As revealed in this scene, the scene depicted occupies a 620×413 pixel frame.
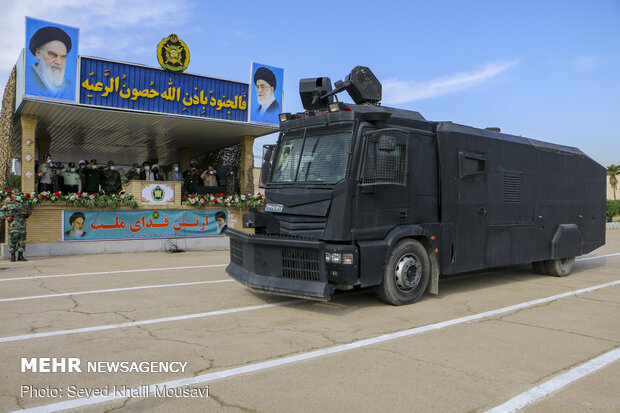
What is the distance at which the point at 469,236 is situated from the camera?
7832 mm

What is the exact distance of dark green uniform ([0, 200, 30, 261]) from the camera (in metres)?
12.3

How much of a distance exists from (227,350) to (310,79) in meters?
4.98

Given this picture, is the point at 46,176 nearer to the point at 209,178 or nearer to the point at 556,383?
the point at 209,178

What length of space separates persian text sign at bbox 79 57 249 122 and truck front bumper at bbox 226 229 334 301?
1032 centimetres

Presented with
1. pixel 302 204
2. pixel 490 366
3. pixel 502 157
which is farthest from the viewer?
pixel 502 157

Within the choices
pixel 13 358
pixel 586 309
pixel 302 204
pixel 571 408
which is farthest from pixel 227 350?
pixel 586 309

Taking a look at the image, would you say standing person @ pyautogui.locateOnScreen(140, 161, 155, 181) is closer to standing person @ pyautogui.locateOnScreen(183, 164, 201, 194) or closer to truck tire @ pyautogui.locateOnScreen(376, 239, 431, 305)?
standing person @ pyautogui.locateOnScreen(183, 164, 201, 194)

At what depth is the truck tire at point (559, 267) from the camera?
1001cm

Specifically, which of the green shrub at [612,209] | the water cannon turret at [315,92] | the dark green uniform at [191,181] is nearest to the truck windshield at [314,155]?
the water cannon turret at [315,92]

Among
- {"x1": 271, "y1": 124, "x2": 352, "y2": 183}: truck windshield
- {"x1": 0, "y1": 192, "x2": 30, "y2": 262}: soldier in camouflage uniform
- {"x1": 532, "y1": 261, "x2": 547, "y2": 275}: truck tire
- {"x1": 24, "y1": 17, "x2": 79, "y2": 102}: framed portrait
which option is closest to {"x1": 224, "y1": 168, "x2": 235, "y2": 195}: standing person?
{"x1": 24, "y1": 17, "x2": 79, "y2": 102}: framed portrait

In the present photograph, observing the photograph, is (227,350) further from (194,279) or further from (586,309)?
(586,309)

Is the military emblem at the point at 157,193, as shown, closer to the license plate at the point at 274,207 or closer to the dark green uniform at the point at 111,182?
the dark green uniform at the point at 111,182

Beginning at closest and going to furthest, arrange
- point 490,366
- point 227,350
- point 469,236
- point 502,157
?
point 490,366
point 227,350
point 469,236
point 502,157

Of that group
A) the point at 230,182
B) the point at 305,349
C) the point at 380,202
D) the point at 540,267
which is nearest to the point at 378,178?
the point at 380,202
